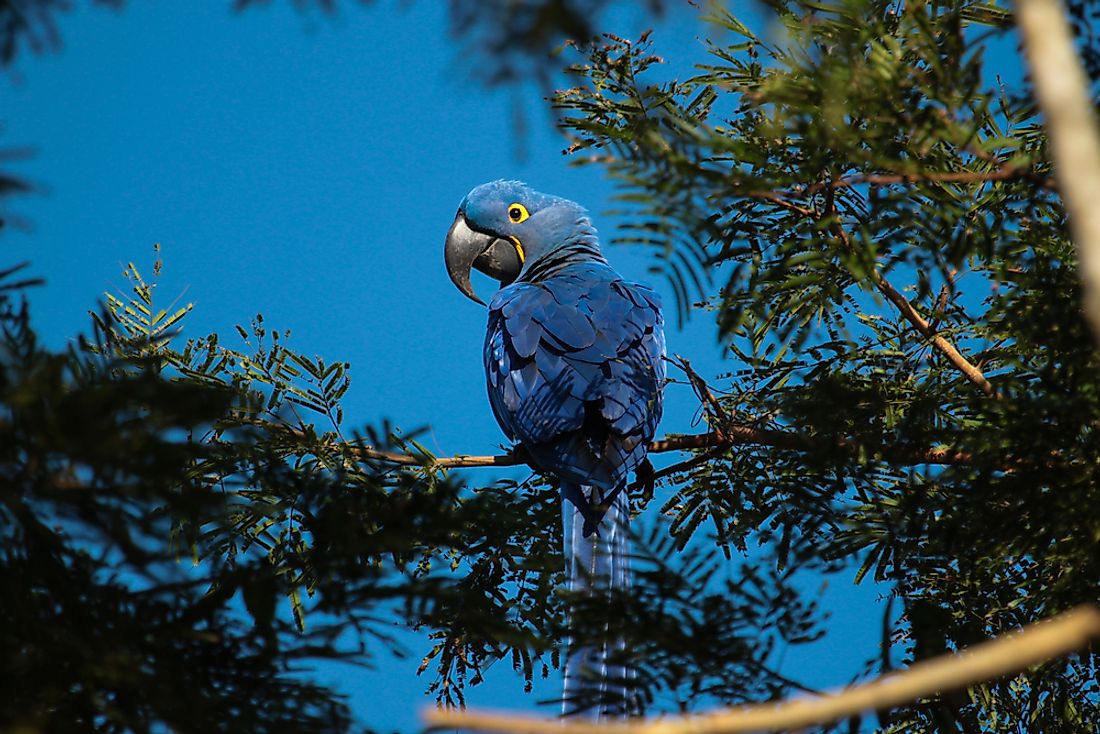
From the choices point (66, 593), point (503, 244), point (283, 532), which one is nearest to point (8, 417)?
point (66, 593)

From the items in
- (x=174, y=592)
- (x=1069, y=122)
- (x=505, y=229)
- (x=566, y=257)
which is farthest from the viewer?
(x=505, y=229)

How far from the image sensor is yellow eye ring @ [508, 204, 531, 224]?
4.30 metres

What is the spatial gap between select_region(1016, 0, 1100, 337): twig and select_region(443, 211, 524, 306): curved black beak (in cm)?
368

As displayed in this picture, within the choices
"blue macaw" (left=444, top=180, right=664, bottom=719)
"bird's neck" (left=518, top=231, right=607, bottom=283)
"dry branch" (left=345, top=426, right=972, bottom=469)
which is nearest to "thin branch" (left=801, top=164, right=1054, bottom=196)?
"dry branch" (left=345, top=426, right=972, bottom=469)

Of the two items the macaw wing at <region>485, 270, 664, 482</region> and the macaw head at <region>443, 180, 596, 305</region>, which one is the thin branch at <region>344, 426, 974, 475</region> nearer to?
the macaw wing at <region>485, 270, 664, 482</region>

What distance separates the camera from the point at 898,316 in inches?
96.6

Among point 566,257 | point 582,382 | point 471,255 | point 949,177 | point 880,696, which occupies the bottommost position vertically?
point 880,696

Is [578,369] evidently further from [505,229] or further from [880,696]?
[880,696]

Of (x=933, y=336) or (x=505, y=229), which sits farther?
(x=505, y=229)

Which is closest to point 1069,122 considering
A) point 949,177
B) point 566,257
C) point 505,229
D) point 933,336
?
point 949,177

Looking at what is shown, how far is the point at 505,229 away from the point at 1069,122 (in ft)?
12.2

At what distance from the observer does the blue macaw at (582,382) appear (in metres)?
2.65

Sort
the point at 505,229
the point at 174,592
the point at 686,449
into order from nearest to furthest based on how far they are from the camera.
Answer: the point at 174,592 < the point at 686,449 < the point at 505,229

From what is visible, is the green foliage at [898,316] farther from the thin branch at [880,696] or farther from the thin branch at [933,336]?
the thin branch at [880,696]
